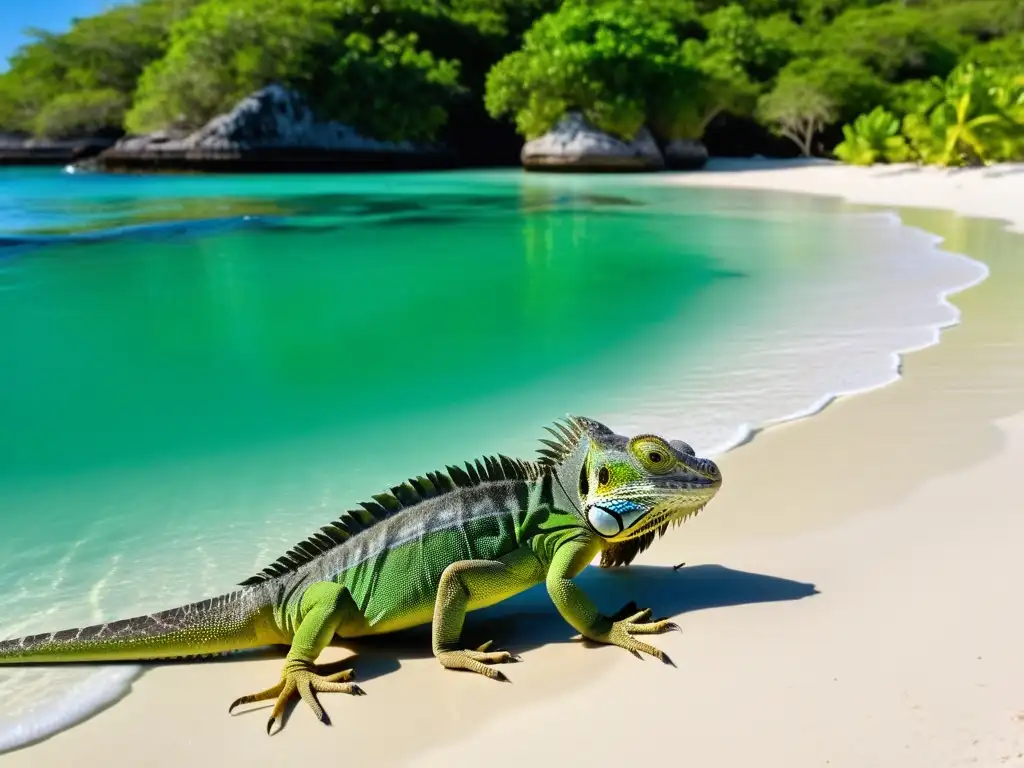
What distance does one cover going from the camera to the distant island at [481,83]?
135ft

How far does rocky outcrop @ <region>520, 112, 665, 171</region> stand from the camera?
133ft

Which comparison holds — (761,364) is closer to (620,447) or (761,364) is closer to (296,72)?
(620,447)

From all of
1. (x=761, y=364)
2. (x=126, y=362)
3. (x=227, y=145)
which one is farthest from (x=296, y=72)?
(x=761, y=364)

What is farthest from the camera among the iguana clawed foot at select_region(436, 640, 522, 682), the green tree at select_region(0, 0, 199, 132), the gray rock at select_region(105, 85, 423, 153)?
the green tree at select_region(0, 0, 199, 132)

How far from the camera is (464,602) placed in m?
3.14

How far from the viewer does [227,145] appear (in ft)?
140

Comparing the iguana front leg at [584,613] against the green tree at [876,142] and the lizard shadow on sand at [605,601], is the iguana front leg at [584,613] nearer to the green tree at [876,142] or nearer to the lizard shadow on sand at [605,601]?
the lizard shadow on sand at [605,601]

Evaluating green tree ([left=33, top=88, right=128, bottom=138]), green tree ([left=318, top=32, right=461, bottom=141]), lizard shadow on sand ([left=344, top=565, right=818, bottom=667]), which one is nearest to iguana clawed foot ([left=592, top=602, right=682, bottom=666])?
lizard shadow on sand ([left=344, top=565, right=818, bottom=667])

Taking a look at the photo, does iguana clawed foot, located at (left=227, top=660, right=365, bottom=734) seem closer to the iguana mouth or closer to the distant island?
the iguana mouth

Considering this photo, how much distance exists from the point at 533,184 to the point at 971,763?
32932mm

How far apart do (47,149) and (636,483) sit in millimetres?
60123

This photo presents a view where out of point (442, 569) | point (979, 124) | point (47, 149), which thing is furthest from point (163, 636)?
point (47, 149)

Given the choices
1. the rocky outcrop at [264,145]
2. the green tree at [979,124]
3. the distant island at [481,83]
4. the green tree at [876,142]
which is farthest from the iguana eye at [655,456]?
the rocky outcrop at [264,145]

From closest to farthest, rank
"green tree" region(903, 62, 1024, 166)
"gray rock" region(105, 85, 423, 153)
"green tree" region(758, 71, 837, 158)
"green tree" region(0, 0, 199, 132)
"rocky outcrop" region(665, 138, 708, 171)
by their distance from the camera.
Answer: "green tree" region(903, 62, 1024, 166) → "green tree" region(758, 71, 837, 158) → "gray rock" region(105, 85, 423, 153) → "rocky outcrop" region(665, 138, 708, 171) → "green tree" region(0, 0, 199, 132)
